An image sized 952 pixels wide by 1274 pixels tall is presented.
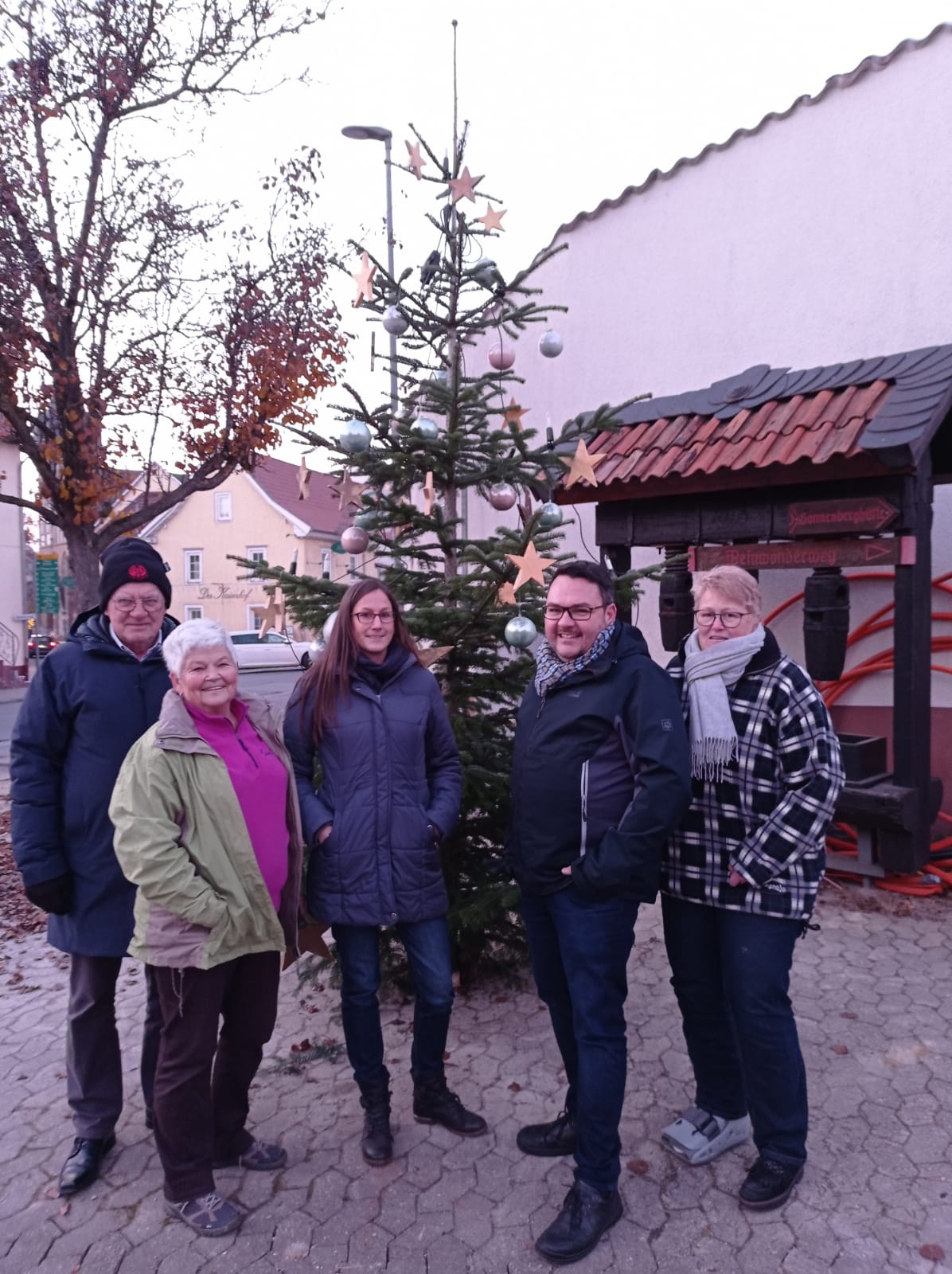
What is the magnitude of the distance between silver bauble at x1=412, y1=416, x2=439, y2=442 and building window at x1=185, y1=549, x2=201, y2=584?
122 feet

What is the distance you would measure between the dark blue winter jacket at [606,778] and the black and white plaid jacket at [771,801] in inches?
7.3

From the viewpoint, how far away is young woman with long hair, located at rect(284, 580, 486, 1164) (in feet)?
9.37

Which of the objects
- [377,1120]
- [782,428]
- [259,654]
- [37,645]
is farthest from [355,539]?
[37,645]

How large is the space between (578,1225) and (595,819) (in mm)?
1129

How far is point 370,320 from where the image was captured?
392 cm

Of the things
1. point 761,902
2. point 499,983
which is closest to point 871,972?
point 499,983

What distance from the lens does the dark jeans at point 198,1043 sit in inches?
99.7

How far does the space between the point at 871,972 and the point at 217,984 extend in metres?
3.31

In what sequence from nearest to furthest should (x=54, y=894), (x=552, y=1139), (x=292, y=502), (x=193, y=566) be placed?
(x=54, y=894)
(x=552, y=1139)
(x=292, y=502)
(x=193, y=566)

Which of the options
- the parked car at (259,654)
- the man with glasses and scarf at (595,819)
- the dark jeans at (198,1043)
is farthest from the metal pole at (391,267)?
the parked car at (259,654)

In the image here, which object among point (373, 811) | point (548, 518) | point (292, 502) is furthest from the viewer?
point (292, 502)

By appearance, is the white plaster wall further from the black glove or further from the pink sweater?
the black glove

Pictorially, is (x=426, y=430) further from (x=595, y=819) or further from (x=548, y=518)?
(x=595, y=819)

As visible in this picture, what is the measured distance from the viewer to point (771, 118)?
675cm
